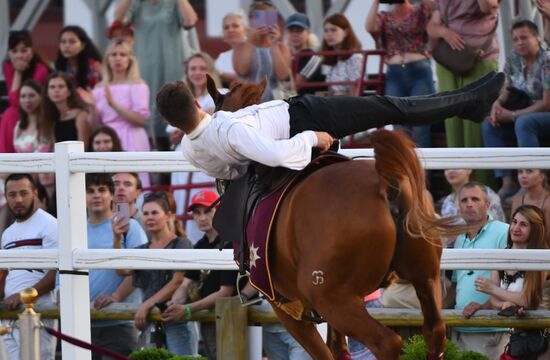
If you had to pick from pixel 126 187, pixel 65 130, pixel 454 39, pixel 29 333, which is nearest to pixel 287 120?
pixel 29 333

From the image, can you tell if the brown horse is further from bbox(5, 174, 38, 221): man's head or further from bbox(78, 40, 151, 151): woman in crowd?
bbox(78, 40, 151, 151): woman in crowd

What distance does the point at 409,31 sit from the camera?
9906 millimetres

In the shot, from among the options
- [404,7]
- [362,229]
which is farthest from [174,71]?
[362,229]

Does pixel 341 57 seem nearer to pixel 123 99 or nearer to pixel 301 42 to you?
pixel 301 42

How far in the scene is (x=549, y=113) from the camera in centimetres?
890

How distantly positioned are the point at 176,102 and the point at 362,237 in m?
1.12

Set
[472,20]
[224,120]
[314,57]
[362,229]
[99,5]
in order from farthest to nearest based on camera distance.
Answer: [99,5] < [314,57] < [472,20] < [224,120] < [362,229]

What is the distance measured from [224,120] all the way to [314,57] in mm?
4721

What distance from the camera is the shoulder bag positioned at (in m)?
9.46

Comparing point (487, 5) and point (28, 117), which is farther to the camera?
point (28, 117)

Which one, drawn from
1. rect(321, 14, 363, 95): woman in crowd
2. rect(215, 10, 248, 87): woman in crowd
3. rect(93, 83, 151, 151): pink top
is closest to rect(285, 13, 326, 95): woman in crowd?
rect(321, 14, 363, 95): woman in crowd

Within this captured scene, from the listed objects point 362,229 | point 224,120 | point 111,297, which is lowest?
point 111,297

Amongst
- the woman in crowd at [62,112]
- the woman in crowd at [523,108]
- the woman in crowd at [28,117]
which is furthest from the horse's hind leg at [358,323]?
the woman in crowd at [28,117]

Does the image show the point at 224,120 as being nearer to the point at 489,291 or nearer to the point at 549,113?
the point at 489,291
